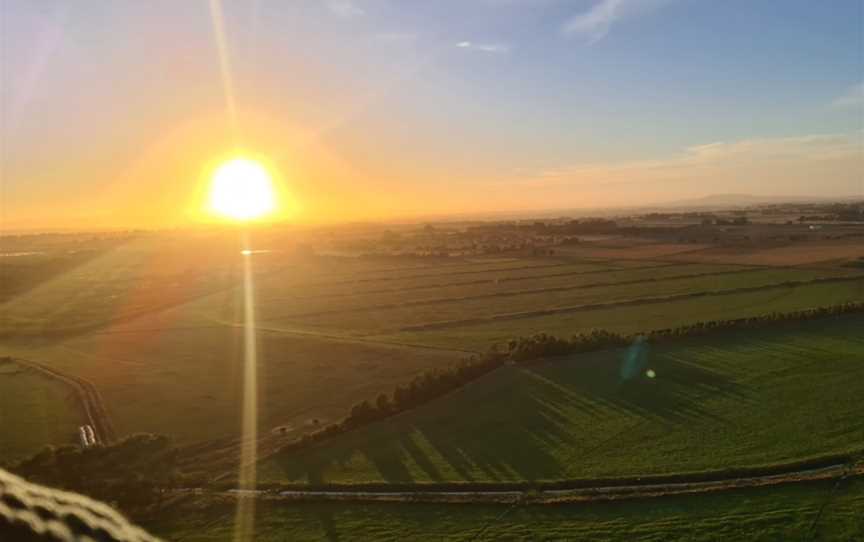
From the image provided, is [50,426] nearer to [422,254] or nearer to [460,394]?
[460,394]

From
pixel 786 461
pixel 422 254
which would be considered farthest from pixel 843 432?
pixel 422 254

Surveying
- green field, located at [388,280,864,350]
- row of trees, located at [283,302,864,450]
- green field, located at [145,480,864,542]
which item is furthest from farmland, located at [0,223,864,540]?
row of trees, located at [283,302,864,450]

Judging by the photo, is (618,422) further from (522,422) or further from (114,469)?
(114,469)

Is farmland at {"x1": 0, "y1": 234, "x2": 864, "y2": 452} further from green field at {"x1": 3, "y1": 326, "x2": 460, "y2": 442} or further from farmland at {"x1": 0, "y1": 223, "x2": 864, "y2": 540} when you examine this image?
farmland at {"x1": 0, "y1": 223, "x2": 864, "y2": 540}

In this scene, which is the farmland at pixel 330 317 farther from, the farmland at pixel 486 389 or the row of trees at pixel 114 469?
the row of trees at pixel 114 469

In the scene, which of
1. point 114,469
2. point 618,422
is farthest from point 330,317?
point 618,422

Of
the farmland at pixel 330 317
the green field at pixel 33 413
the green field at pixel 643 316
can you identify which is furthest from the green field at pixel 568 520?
the green field at pixel 643 316
